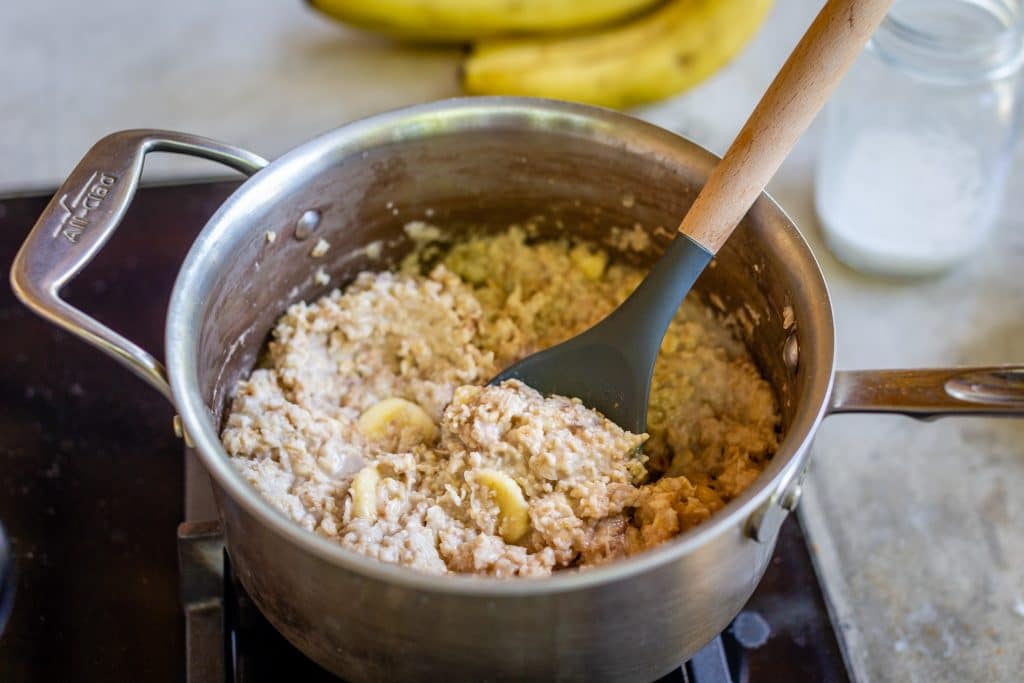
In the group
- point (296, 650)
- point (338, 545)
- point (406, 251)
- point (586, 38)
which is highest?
point (586, 38)

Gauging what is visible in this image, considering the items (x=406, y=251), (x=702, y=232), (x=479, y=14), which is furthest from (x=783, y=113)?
(x=479, y=14)

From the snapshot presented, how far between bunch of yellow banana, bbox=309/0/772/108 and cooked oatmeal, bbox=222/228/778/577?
35 centimetres

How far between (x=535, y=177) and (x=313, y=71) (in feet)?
1.95

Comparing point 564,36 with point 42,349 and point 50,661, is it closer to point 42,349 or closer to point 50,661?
point 42,349

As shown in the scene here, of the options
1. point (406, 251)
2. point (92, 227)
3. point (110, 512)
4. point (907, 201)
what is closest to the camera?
point (92, 227)

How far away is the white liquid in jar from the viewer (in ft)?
3.66

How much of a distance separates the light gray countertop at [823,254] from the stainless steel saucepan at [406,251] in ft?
0.77

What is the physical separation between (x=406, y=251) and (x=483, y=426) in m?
0.28

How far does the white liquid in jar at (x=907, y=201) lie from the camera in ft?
3.66

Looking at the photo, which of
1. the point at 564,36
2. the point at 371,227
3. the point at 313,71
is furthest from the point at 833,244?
the point at 313,71

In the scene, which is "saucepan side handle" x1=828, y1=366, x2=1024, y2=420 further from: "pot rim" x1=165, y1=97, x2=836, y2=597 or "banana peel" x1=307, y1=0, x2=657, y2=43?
"banana peel" x1=307, y1=0, x2=657, y2=43

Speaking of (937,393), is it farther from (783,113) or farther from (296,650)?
(296,650)

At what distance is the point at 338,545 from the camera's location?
23.4 inches

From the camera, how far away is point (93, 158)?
2.48ft
